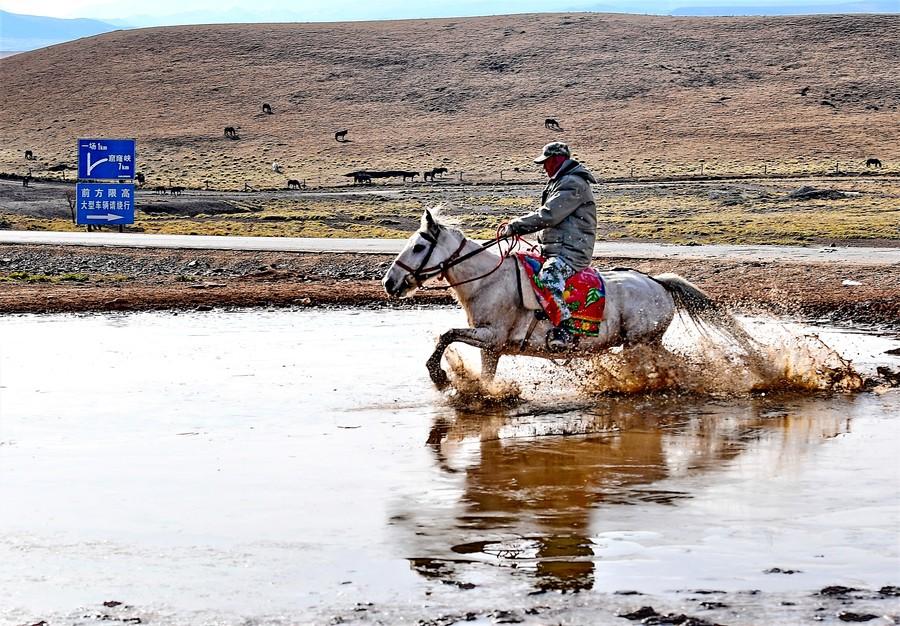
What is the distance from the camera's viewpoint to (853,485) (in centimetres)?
799

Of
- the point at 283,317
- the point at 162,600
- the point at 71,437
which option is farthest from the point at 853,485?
the point at 283,317

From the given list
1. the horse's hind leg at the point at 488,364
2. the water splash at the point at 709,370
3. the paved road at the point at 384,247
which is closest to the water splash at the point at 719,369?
the water splash at the point at 709,370

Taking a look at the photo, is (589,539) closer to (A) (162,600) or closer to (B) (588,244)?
(A) (162,600)

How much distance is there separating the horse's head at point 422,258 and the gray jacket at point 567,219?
61cm

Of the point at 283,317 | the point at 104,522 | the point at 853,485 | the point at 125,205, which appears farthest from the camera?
the point at 125,205

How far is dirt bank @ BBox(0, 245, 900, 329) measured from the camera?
18453mm

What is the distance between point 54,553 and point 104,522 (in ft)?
2.08

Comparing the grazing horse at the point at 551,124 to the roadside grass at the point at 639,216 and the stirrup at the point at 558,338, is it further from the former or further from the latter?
the stirrup at the point at 558,338

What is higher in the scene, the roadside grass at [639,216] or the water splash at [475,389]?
the roadside grass at [639,216]

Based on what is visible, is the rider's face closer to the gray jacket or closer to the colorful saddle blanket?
the gray jacket

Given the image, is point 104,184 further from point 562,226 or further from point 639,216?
point 562,226

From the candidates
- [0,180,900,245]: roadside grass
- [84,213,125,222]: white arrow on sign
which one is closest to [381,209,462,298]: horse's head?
[0,180,900,245]: roadside grass

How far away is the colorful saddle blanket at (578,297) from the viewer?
1127 centimetres

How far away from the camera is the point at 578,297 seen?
11320 millimetres
